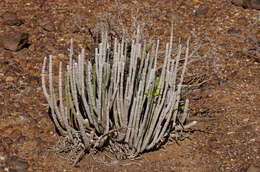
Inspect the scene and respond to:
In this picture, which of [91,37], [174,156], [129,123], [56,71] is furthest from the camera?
[91,37]

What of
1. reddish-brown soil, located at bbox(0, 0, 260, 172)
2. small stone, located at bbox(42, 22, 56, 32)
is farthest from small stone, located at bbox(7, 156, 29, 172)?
small stone, located at bbox(42, 22, 56, 32)

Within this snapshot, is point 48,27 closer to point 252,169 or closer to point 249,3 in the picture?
point 249,3

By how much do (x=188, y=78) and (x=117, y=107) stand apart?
0.90 meters

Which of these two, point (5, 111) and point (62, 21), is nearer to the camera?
point (5, 111)

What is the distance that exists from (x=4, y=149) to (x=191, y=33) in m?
1.80

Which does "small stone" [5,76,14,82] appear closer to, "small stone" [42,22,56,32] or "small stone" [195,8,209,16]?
"small stone" [42,22,56,32]

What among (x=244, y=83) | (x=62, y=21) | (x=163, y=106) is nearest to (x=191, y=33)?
(x=244, y=83)

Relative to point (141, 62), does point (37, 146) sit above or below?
below

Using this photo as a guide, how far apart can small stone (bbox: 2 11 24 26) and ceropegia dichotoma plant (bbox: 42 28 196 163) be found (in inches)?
44.6

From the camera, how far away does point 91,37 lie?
11.9ft

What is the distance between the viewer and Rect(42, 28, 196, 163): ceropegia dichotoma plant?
96.9 inches

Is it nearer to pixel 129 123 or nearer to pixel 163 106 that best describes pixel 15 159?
pixel 129 123

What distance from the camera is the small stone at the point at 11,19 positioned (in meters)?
3.56

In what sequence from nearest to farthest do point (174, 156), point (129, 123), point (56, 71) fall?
point (129, 123) → point (174, 156) → point (56, 71)
